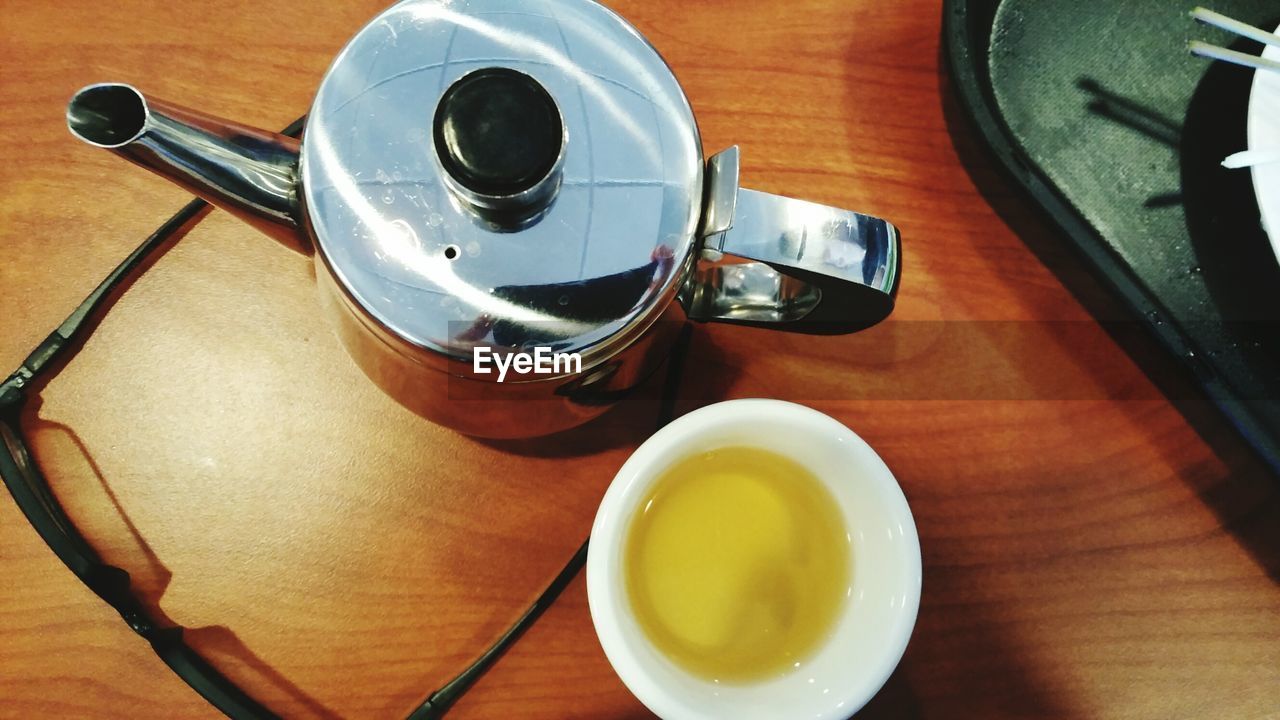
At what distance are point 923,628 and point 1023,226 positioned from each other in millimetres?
304

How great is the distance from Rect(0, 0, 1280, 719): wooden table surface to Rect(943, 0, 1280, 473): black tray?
0.12ft

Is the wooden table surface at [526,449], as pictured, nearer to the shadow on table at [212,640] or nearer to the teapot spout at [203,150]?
the shadow on table at [212,640]

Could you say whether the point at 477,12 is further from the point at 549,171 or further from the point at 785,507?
the point at 785,507

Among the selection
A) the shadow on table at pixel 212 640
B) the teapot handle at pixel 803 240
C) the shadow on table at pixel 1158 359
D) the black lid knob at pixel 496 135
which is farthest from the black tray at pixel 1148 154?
the shadow on table at pixel 212 640

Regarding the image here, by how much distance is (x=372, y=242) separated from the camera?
0.35 m

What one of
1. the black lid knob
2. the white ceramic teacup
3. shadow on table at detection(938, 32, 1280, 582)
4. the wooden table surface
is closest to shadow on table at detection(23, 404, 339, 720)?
the wooden table surface

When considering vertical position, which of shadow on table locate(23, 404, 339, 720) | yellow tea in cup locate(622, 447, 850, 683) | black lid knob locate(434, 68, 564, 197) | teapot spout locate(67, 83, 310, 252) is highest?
black lid knob locate(434, 68, 564, 197)

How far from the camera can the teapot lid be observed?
0.35 meters

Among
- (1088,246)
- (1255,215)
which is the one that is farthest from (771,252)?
(1255,215)

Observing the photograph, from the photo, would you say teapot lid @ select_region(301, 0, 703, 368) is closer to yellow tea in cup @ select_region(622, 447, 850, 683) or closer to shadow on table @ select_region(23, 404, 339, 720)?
yellow tea in cup @ select_region(622, 447, 850, 683)

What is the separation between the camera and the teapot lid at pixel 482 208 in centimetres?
35

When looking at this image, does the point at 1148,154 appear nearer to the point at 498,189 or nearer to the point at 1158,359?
the point at 1158,359

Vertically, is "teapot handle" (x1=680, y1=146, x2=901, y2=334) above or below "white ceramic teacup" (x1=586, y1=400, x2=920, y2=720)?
above

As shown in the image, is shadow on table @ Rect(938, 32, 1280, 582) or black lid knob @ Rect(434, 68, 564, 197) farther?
shadow on table @ Rect(938, 32, 1280, 582)
